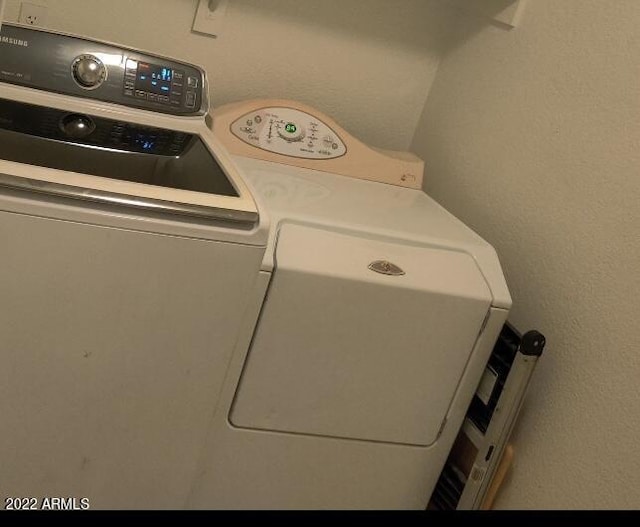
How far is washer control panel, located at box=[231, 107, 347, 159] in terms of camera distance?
180 cm

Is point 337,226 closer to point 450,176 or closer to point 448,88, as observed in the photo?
point 450,176

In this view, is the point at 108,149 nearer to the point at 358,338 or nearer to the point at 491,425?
the point at 358,338

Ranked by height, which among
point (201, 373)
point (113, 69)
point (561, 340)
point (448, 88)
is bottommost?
point (201, 373)

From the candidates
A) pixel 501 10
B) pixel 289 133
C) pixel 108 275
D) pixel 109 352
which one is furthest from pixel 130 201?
pixel 501 10

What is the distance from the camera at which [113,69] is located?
1.55 metres

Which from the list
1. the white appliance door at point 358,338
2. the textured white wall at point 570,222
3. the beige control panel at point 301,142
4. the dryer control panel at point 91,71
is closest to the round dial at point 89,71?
the dryer control panel at point 91,71

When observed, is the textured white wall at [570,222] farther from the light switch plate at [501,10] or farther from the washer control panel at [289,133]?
the washer control panel at [289,133]

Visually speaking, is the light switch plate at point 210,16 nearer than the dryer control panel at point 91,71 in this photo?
No

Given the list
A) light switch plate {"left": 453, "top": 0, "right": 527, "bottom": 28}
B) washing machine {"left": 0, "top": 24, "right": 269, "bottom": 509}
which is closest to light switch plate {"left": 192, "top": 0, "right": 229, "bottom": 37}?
washing machine {"left": 0, "top": 24, "right": 269, "bottom": 509}

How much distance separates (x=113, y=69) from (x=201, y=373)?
0.70 meters

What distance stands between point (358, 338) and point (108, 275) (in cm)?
50

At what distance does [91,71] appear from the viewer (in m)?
1.53

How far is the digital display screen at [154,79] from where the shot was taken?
5.16ft
